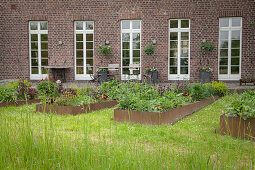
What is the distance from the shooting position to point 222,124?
3691 mm

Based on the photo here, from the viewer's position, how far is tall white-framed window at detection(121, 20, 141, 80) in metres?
11.6

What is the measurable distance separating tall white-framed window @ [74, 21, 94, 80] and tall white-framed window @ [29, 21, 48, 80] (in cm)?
139

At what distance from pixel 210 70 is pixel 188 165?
360 inches

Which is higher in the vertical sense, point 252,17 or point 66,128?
point 252,17

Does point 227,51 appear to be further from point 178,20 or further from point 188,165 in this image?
point 188,165

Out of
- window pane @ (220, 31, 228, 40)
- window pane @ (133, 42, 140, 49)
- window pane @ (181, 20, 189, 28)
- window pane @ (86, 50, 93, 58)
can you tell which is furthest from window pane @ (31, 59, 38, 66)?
window pane @ (220, 31, 228, 40)

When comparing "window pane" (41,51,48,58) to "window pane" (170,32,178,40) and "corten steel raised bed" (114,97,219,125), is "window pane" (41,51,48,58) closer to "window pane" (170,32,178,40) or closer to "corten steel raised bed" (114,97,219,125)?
"window pane" (170,32,178,40)

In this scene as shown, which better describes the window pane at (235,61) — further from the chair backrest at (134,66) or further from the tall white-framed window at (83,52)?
the tall white-framed window at (83,52)

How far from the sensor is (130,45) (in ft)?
38.2

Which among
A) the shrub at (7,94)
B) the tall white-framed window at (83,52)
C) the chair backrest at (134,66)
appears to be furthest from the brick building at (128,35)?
the shrub at (7,94)

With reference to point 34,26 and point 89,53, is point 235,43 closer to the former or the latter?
point 89,53

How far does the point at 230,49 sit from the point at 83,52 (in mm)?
6204

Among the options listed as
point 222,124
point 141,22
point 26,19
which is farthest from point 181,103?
point 26,19

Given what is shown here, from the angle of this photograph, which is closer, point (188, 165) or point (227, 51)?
point (188, 165)
